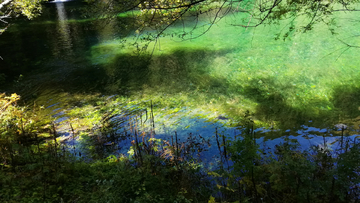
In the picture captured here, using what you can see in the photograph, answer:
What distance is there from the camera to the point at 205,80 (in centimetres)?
968

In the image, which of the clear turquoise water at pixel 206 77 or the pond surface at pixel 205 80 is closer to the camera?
the pond surface at pixel 205 80

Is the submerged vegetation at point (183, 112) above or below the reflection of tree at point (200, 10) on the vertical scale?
below

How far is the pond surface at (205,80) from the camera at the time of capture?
21.4 feet

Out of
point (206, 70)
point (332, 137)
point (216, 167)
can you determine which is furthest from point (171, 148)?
point (206, 70)

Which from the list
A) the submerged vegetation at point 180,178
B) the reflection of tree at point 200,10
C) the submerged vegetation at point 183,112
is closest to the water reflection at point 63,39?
the submerged vegetation at point 183,112

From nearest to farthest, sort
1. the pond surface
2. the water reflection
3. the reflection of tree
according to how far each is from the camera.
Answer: the reflection of tree < the pond surface < the water reflection

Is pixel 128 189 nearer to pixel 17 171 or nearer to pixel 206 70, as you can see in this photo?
pixel 17 171

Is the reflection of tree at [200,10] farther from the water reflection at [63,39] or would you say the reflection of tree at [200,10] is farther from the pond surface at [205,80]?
the water reflection at [63,39]

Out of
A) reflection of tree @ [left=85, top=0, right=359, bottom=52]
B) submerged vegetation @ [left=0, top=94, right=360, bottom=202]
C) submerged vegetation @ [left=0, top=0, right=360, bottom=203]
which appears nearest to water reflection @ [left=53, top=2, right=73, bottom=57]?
submerged vegetation @ [left=0, top=0, right=360, bottom=203]

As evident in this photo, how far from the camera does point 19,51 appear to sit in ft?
48.9

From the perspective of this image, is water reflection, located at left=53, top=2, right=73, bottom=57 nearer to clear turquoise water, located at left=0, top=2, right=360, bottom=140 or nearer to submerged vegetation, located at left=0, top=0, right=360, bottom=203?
clear turquoise water, located at left=0, top=2, right=360, bottom=140

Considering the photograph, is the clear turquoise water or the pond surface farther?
the clear turquoise water

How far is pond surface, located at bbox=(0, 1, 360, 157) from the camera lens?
6.52 m

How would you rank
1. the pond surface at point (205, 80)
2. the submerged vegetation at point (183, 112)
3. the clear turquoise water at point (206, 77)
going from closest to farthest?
the submerged vegetation at point (183, 112) → the pond surface at point (205, 80) → the clear turquoise water at point (206, 77)
